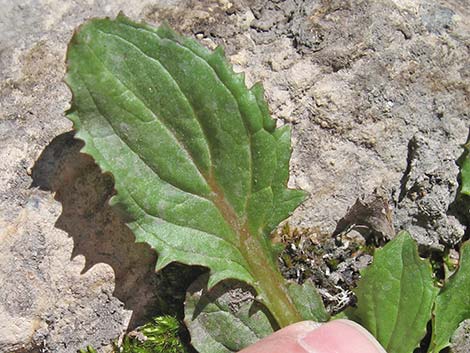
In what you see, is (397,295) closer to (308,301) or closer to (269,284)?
(308,301)

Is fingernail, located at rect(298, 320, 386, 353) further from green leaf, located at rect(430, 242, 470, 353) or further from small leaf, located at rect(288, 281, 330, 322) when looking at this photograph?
green leaf, located at rect(430, 242, 470, 353)

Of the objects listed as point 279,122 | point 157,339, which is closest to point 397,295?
point 279,122

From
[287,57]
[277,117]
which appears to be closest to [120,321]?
[277,117]

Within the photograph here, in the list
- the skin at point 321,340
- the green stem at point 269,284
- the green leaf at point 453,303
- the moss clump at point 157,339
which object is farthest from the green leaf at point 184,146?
the green leaf at point 453,303

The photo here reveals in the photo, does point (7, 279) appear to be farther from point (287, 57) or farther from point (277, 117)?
point (287, 57)

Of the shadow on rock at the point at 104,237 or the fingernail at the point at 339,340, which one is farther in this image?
the shadow on rock at the point at 104,237

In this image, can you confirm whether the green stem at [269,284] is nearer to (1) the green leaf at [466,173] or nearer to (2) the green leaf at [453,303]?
(2) the green leaf at [453,303]
